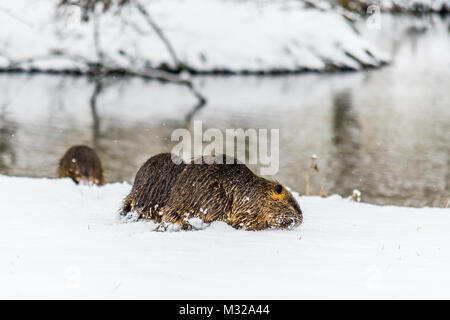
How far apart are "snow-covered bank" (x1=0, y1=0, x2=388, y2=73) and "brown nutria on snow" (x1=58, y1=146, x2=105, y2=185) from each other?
66.6ft

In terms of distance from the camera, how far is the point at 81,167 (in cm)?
887

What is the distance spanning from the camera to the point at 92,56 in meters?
31.6

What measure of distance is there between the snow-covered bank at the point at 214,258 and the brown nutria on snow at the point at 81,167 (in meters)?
1.90

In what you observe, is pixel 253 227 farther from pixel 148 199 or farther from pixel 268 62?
pixel 268 62

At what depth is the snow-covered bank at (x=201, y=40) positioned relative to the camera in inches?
1214

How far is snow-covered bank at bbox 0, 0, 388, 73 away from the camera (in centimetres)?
3083

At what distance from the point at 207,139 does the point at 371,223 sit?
13.1m

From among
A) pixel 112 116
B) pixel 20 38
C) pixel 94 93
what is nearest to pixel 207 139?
pixel 112 116

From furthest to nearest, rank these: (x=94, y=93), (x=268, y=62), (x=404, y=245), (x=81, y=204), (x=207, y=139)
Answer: (x=268, y=62), (x=94, y=93), (x=207, y=139), (x=81, y=204), (x=404, y=245)

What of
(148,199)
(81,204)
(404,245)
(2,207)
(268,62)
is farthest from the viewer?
(268,62)

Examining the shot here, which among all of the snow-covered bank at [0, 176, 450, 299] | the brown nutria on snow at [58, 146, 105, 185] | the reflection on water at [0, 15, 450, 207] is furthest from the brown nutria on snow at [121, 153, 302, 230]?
the reflection on water at [0, 15, 450, 207]

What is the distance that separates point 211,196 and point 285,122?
16.5 metres

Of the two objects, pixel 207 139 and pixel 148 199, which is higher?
pixel 207 139

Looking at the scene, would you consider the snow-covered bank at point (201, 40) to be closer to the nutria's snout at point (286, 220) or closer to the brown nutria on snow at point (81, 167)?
the brown nutria on snow at point (81, 167)
